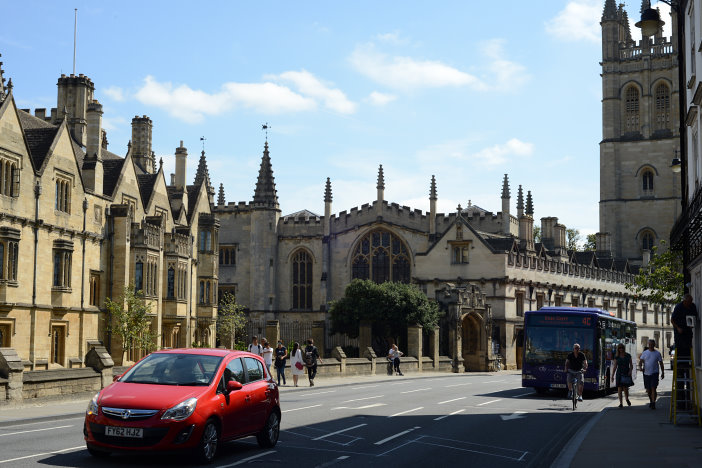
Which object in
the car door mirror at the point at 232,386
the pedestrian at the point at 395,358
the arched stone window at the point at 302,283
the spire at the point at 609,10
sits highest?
the spire at the point at 609,10

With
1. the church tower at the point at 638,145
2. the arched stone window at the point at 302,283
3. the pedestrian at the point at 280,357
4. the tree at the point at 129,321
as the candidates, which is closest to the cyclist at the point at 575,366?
the pedestrian at the point at 280,357

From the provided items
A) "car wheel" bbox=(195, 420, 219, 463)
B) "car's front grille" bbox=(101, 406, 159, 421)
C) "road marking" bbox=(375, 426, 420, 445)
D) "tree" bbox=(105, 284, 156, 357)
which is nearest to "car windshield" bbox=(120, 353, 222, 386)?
"car wheel" bbox=(195, 420, 219, 463)

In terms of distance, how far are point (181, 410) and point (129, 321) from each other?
25.9 meters

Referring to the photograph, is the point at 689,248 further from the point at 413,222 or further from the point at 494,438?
the point at 413,222

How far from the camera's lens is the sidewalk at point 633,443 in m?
12.6

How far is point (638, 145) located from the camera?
275 feet

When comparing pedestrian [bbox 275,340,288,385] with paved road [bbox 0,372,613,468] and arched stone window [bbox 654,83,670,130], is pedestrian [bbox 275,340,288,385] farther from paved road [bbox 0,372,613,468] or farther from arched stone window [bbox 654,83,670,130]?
arched stone window [bbox 654,83,670,130]

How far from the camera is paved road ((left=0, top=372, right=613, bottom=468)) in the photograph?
12648mm

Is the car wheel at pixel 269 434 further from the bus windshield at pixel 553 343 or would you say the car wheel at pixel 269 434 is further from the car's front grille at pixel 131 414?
the bus windshield at pixel 553 343

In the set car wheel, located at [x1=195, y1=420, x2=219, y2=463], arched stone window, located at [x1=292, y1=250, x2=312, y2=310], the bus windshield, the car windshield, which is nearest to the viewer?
car wheel, located at [x1=195, y1=420, x2=219, y2=463]

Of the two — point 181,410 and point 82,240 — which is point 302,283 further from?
point 181,410

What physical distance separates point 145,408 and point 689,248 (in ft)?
49.0

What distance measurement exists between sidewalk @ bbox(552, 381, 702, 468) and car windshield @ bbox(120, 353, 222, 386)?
5182 mm

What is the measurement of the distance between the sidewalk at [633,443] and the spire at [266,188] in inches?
1955
